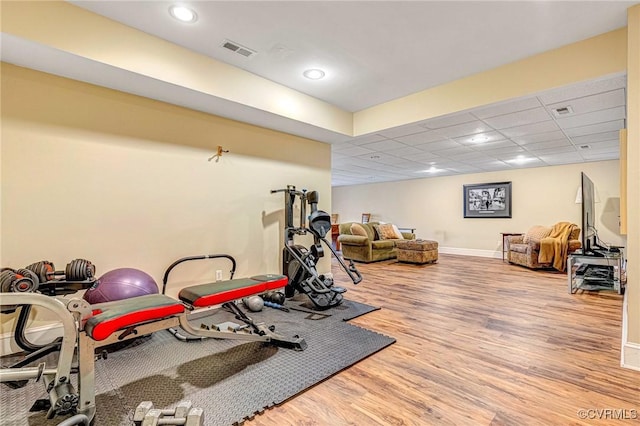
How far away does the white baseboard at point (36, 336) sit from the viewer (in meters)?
2.29

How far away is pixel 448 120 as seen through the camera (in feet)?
12.3

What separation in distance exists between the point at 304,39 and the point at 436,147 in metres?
3.47

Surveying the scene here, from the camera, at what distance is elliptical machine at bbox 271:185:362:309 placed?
3500mm

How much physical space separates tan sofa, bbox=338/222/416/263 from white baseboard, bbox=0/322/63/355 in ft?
17.6

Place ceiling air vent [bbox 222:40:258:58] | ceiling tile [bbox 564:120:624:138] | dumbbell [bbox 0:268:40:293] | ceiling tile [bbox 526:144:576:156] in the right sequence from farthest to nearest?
ceiling tile [bbox 526:144:576:156]
ceiling tile [bbox 564:120:624:138]
ceiling air vent [bbox 222:40:258:58]
dumbbell [bbox 0:268:40:293]

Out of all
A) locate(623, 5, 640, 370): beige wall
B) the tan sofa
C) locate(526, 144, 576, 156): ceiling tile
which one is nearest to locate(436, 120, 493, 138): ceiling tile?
locate(526, 144, 576, 156): ceiling tile

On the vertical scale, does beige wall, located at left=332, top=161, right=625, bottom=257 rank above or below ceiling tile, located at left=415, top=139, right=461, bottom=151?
below

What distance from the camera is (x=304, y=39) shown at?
2.55m

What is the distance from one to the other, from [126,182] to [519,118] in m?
4.59

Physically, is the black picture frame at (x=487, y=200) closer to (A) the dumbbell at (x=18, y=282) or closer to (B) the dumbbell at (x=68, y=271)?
(B) the dumbbell at (x=68, y=271)

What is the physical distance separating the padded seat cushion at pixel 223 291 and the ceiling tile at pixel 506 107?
117 inches

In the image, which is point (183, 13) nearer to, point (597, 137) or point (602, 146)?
point (597, 137)

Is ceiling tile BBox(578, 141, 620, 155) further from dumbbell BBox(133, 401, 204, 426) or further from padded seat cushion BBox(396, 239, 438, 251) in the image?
dumbbell BBox(133, 401, 204, 426)

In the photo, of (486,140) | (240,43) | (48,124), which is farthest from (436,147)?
(48,124)
